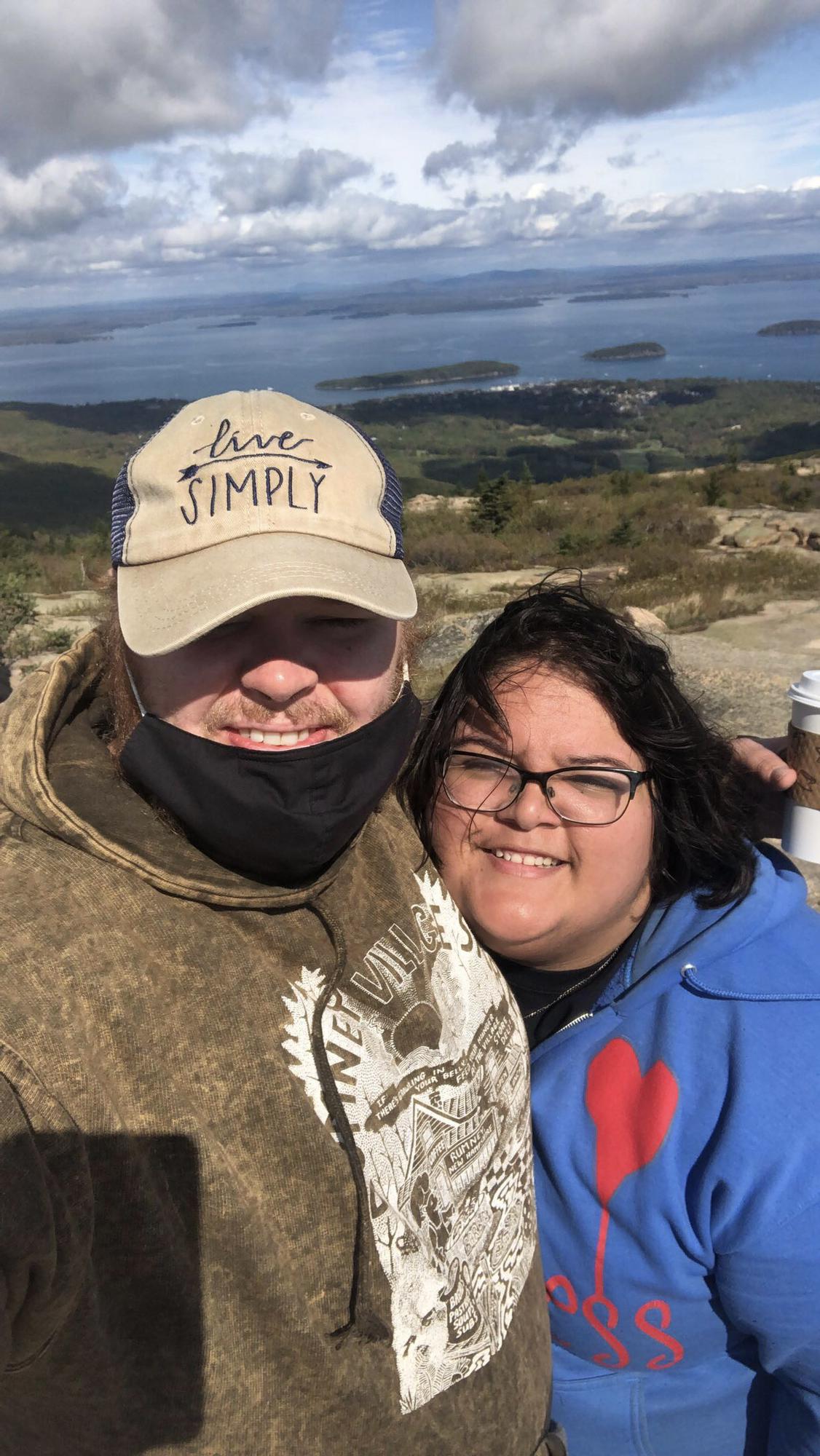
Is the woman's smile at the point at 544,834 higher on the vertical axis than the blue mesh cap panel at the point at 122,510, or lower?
lower

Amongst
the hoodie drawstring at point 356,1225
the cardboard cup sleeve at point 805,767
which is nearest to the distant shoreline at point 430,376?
the cardboard cup sleeve at point 805,767

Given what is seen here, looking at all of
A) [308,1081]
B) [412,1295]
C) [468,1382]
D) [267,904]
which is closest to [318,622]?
[267,904]

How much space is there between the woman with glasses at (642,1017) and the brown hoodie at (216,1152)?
0.37 meters

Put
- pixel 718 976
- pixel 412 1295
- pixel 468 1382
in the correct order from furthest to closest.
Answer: pixel 718 976
pixel 468 1382
pixel 412 1295

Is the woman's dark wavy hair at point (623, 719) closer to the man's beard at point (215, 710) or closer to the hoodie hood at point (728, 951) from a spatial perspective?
the hoodie hood at point (728, 951)

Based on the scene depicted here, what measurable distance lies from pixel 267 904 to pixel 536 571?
57.0 feet

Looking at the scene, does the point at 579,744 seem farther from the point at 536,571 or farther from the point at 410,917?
the point at 536,571

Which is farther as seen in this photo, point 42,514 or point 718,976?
point 42,514

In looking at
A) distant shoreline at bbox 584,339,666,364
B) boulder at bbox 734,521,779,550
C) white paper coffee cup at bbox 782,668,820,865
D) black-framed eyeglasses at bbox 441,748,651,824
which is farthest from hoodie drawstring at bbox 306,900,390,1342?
distant shoreline at bbox 584,339,666,364

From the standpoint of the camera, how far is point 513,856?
1818 millimetres

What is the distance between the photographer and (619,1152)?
1.65 metres

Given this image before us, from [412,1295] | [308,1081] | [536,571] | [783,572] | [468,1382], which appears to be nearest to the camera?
[308,1081]

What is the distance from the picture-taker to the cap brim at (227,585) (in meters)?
1.22

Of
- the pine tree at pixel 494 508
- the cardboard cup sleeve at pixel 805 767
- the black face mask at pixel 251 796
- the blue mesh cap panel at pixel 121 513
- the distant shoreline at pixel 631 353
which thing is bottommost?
the pine tree at pixel 494 508
